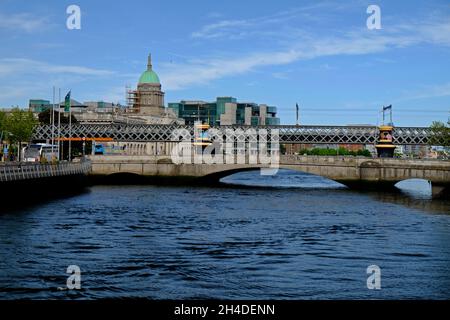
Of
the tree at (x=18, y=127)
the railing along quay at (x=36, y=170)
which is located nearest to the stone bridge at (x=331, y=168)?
the railing along quay at (x=36, y=170)

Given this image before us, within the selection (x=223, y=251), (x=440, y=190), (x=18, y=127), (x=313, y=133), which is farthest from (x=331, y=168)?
(x=223, y=251)

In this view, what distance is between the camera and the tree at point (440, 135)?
10512 centimetres

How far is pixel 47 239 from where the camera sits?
127 ft

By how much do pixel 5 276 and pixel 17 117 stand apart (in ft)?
346

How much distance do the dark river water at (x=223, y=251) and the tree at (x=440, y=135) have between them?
149 ft

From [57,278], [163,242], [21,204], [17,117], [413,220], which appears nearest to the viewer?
[57,278]

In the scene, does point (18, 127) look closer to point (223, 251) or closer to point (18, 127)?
point (18, 127)

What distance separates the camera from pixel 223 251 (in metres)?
35.7

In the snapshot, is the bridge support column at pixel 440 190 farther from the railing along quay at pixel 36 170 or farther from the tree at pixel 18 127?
the tree at pixel 18 127

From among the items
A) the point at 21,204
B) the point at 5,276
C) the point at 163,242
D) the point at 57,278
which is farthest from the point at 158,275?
the point at 21,204

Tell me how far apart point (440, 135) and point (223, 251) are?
83.7 m

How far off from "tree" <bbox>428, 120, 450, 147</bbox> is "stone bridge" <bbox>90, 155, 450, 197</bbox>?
1325cm

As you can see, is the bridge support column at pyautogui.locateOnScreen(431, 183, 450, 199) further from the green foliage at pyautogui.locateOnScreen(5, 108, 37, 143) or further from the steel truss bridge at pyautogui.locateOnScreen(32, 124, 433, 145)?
the green foliage at pyautogui.locateOnScreen(5, 108, 37, 143)
